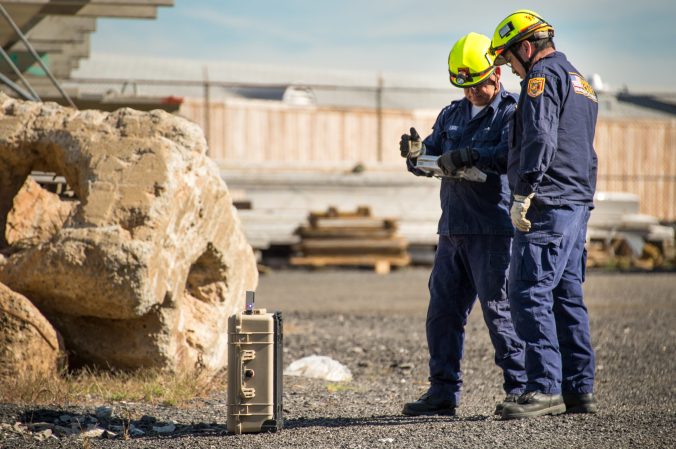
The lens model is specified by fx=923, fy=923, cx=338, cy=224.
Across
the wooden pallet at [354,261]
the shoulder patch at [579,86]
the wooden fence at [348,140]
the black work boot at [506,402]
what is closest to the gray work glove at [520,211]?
the shoulder patch at [579,86]

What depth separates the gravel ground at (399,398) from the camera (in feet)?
15.7

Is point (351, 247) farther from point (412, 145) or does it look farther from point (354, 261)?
point (412, 145)

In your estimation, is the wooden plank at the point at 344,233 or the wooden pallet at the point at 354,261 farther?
the wooden plank at the point at 344,233

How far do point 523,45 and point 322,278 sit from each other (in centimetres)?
1168

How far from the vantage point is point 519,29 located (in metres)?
5.29

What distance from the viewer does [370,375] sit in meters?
7.67

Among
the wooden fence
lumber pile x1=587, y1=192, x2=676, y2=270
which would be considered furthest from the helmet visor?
lumber pile x1=587, y1=192, x2=676, y2=270

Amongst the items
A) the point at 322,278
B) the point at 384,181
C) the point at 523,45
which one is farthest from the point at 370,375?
the point at 384,181

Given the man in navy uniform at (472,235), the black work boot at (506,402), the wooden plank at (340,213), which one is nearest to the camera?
the black work boot at (506,402)

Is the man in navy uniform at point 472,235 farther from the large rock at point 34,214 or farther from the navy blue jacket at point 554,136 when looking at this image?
the large rock at point 34,214

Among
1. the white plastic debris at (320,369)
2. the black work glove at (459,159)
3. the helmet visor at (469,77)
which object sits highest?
the helmet visor at (469,77)

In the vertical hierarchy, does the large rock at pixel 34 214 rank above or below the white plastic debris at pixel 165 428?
above

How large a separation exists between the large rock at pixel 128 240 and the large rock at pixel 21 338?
0.55 ft

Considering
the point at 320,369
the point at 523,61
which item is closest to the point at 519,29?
the point at 523,61
